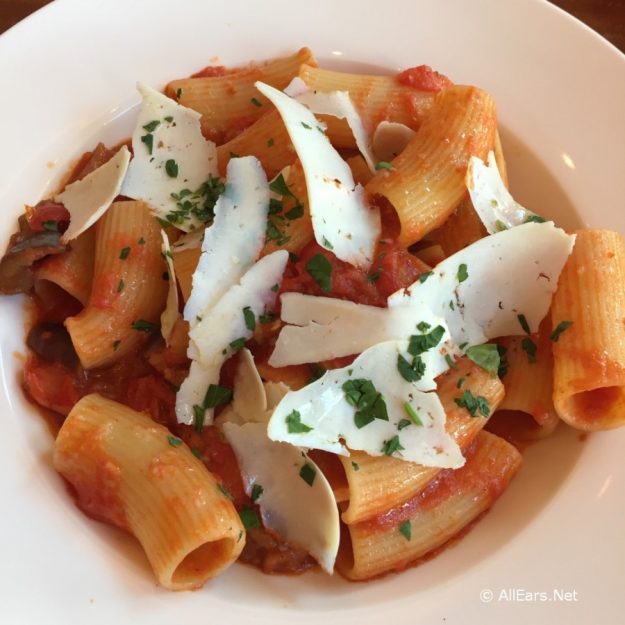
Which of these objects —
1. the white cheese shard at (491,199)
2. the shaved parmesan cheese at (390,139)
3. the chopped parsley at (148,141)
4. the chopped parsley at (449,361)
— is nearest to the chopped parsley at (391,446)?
the chopped parsley at (449,361)

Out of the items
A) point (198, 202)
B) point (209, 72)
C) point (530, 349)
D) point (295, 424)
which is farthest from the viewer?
point (209, 72)

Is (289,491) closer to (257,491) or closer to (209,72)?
(257,491)

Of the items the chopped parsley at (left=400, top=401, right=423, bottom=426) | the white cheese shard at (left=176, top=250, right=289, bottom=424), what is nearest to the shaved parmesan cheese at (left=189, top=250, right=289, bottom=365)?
the white cheese shard at (left=176, top=250, right=289, bottom=424)

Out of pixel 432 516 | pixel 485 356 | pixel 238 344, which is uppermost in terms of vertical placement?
pixel 238 344

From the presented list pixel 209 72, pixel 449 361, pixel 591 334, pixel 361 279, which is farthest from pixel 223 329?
pixel 209 72

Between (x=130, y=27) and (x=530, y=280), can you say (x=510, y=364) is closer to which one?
(x=530, y=280)

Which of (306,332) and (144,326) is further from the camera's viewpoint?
(144,326)

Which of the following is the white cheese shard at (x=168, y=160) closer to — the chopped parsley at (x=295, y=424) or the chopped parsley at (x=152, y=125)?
the chopped parsley at (x=152, y=125)

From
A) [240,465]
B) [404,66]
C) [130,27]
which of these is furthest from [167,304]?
[404,66]
